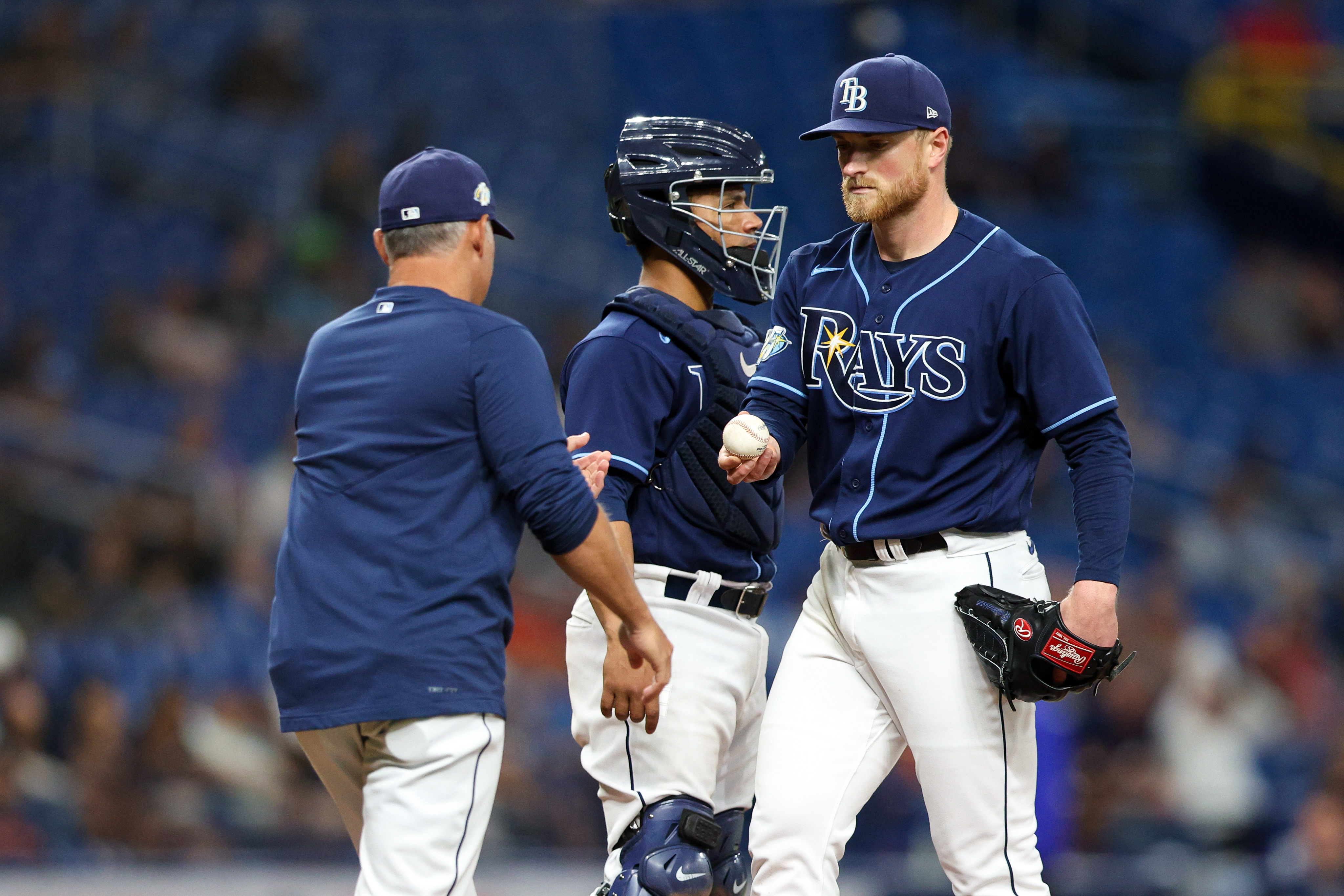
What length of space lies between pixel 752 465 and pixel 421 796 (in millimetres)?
1146

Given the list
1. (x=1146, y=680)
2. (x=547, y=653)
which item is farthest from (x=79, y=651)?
(x=1146, y=680)

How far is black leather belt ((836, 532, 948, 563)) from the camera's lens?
3873 millimetres

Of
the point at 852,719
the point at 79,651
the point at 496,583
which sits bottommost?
the point at 79,651

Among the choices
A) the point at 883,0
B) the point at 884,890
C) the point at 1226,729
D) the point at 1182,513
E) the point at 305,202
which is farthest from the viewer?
the point at 883,0

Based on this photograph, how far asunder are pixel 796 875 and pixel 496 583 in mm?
1021

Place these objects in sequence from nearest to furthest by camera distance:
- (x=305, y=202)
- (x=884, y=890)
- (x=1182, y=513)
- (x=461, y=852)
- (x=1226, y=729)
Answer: (x=461, y=852) → (x=884, y=890) → (x=1226, y=729) → (x=1182, y=513) → (x=305, y=202)

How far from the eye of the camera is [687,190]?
440 cm

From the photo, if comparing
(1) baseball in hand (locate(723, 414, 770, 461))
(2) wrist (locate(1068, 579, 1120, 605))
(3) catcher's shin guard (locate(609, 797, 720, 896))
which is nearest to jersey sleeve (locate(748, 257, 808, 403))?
(1) baseball in hand (locate(723, 414, 770, 461))

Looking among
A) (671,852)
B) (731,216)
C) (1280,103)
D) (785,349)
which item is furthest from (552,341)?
(671,852)

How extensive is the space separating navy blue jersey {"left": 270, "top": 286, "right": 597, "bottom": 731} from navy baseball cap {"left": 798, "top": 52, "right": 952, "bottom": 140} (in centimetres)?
106

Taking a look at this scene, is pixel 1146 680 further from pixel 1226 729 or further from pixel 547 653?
pixel 547 653

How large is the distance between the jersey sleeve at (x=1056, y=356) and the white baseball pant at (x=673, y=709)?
3.44ft

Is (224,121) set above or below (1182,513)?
above

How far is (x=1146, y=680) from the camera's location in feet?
28.2
